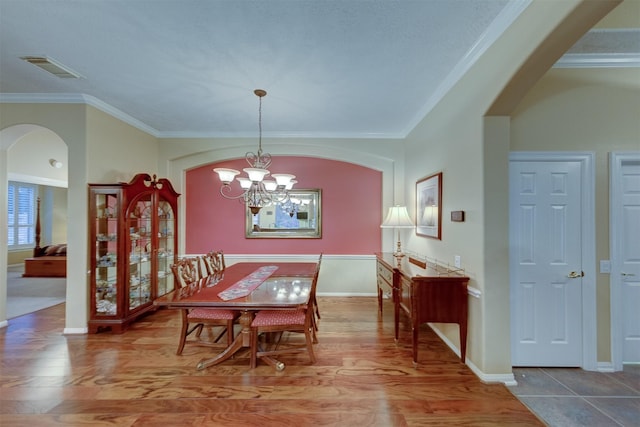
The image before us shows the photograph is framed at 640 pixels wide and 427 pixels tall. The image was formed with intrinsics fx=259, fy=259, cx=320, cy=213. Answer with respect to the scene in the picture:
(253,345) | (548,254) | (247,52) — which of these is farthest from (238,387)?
(548,254)

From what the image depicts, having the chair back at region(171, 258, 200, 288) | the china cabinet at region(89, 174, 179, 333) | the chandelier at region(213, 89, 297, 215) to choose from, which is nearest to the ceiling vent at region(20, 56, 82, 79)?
the china cabinet at region(89, 174, 179, 333)

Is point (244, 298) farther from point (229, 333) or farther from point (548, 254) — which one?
point (548, 254)

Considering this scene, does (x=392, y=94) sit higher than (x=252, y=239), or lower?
higher

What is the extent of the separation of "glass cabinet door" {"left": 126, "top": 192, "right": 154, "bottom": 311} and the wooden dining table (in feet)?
4.77

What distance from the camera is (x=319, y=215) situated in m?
4.62

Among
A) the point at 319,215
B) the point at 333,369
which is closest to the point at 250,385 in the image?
the point at 333,369

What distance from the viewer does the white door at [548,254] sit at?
2.37 metres

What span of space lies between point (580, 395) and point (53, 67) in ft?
18.2

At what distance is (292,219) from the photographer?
4.65 meters

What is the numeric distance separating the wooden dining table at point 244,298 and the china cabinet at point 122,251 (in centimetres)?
136

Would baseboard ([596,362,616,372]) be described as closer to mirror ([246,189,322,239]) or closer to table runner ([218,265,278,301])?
table runner ([218,265,278,301])

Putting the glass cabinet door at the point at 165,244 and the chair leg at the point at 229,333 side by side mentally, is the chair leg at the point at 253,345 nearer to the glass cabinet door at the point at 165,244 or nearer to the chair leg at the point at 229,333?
the chair leg at the point at 229,333

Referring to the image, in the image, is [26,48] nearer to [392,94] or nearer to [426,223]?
[392,94]

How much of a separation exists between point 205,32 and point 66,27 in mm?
1077
